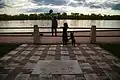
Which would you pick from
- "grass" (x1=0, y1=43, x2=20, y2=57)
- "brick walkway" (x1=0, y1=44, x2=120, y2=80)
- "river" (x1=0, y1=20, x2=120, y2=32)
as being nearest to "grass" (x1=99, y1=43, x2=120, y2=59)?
"brick walkway" (x1=0, y1=44, x2=120, y2=80)

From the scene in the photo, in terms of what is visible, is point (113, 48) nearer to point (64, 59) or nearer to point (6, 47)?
point (64, 59)

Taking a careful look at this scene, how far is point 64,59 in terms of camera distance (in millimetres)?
9414

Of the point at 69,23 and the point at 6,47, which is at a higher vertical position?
the point at 69,23

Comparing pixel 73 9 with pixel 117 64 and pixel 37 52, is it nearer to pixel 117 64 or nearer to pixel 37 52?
pixel 37 52

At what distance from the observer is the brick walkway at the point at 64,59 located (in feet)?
23.0

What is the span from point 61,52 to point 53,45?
7.41ft

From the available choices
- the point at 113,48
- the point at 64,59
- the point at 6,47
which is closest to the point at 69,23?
the point at 113,48

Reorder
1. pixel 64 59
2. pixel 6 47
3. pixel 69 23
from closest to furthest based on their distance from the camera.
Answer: pixel 64 59, pixel 6 47, pixel 69 23

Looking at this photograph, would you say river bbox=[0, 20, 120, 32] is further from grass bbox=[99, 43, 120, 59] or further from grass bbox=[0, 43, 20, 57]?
grass bbox=[0, 43, 20, 57]

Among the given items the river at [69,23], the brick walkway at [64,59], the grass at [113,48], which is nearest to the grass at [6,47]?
the brick walkway at [64,59]

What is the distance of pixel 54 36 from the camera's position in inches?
616

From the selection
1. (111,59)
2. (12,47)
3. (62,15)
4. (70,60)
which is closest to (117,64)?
(111,59)

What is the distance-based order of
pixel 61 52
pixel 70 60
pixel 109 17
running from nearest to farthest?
1. pixel 70 60
2. pixel 61 52
3. pixel 109 17

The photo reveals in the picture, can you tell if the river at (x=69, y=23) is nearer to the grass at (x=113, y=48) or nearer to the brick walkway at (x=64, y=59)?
the grass at (x=113, y=48)
